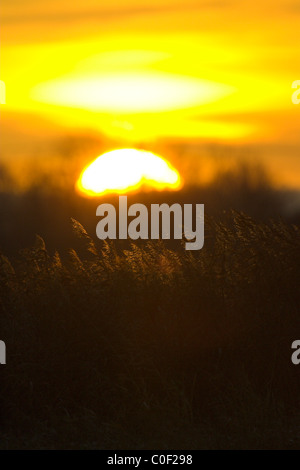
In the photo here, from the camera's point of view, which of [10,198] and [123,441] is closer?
[123,441]

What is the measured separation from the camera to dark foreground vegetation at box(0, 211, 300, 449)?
985cm

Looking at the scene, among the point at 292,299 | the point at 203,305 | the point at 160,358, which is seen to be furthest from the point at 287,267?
the point at 160,358

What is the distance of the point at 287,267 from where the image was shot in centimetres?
1152

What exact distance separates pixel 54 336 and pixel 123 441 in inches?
76.4

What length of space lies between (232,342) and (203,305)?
61 centimetres

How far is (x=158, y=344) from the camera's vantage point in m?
10.8

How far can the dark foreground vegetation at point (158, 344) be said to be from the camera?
985 cm

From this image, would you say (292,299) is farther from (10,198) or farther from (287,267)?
(10,198)
